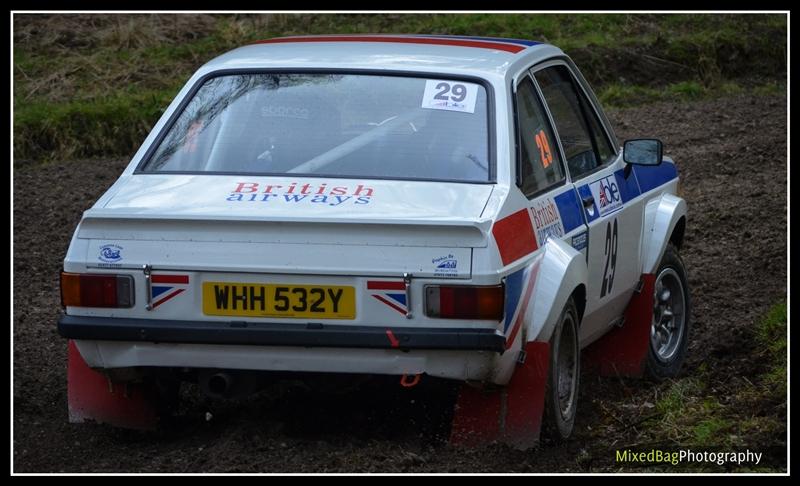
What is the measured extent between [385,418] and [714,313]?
300 centimetres

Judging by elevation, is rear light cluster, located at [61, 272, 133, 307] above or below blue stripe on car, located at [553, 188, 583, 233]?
below

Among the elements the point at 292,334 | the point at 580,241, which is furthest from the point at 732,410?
the point at 292,334

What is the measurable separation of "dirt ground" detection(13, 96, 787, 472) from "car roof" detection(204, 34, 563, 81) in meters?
1.45

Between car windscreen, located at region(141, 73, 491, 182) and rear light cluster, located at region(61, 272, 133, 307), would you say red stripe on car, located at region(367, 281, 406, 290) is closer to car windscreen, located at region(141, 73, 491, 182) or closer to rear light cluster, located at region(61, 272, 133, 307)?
car windscreen, located at region(141, 73, 491, 182)

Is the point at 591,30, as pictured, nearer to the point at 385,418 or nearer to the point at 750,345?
the point at 750,345

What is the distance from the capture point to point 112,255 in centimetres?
489

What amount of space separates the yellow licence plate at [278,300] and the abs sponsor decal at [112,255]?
34cm

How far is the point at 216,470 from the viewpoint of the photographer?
4848mm

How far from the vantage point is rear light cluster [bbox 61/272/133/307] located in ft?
16.1

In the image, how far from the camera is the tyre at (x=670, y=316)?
→ 23.1 ft

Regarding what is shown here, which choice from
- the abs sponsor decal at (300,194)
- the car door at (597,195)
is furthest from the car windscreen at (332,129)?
the car door at (597,195)

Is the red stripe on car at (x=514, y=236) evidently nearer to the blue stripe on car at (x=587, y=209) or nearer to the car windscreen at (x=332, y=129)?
the car windscreen at (x=332, y=129)

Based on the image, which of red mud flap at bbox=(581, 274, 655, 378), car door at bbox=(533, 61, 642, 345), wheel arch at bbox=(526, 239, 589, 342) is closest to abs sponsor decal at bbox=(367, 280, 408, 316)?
wheel arch at bbox=(526, 239, 589, 342)

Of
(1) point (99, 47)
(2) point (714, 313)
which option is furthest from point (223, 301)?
(1) point (99, 47)
